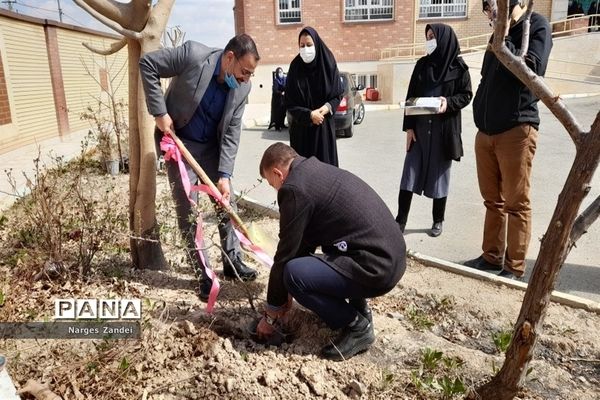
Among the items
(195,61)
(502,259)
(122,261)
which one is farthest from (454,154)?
(122,261)

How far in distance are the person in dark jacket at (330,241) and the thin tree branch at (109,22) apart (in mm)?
1308

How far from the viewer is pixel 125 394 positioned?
93.0 inches

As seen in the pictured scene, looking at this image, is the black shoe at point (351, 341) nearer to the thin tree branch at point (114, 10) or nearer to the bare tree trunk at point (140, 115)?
the bare tree trunk at point (140, 115)

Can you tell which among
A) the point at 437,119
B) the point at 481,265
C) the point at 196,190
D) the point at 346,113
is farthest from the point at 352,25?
the point at 196,190

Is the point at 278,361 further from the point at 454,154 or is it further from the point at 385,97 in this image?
the point at 385,97

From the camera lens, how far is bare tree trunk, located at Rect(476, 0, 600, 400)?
70.7 inches

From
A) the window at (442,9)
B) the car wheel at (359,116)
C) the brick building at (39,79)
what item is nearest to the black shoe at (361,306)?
the brick building at (39,79)

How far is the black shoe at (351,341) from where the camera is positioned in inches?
105

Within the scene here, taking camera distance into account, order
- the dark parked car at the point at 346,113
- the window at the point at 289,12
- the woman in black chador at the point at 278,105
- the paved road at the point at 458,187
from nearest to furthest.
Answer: the paved road at the point at 458,187, the dark parked car at the point at 346,113, the woman in black chador at the point at 278,105, the window at the point at 289,12

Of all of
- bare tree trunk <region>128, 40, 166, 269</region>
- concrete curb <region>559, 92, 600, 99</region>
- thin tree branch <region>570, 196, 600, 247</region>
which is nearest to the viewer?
thin tree branch <region>570, 196, 600, 247</region>

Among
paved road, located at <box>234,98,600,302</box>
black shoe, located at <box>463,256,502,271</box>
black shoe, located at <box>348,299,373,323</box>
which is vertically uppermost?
black shoe, located at <box>348,299,373,323</box>

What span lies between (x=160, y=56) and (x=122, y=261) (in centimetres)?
166

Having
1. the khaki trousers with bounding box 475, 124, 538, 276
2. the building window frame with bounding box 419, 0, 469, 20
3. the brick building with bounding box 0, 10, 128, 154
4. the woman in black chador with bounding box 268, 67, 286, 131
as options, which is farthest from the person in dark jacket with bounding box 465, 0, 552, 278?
the building window frame with bounding box 419, 0, 469, 20

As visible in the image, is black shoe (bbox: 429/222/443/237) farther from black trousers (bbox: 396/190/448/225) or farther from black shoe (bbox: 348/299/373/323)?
black shoe (bbox: 348/299/373/323)
